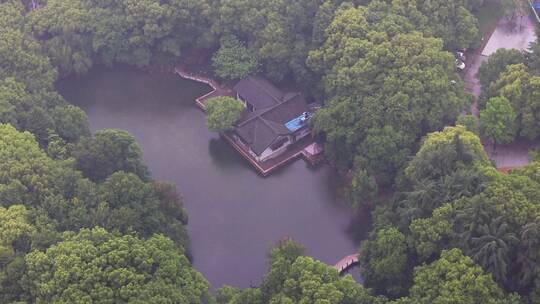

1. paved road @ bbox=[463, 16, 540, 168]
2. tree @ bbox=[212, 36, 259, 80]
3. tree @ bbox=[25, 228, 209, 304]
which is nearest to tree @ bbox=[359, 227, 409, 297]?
tree @ bbox=[25, 228, 209, 304]

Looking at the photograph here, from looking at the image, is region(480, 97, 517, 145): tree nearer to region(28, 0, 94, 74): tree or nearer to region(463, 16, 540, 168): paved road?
region(463, 16, 540, 168): paved road

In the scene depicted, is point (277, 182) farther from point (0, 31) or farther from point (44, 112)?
point (0, 31)

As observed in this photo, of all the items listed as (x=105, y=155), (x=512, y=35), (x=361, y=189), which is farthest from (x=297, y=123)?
(x=512, y=35)

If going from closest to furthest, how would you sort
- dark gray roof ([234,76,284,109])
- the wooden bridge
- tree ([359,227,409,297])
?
tree ([359,227,409,297]) → the wooden bridge → dark gray roof ([234,76,284,109])

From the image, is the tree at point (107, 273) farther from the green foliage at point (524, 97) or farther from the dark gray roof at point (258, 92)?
the green foliage at point (524, 97)

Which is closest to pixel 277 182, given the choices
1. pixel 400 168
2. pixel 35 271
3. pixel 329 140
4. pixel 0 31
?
pixel 329 140

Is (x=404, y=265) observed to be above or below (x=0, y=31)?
below
